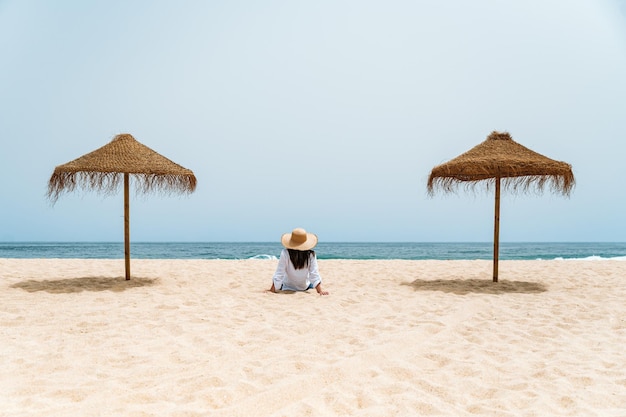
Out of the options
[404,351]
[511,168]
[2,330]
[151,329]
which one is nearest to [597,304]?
[511,168]

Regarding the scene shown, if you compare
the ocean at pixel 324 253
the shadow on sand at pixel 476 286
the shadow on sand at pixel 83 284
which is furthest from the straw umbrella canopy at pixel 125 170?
the ocean at pixel 324 253

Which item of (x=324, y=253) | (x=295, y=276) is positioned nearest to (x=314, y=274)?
A: (x=295, y=276)

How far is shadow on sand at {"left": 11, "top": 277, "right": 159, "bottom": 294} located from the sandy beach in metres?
0.08

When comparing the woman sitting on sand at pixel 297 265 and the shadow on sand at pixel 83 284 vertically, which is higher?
the woman sitting on sand at pixel 297 265

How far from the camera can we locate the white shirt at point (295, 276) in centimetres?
632

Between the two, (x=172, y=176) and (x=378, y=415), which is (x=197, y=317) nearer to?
(x=378, y=415)

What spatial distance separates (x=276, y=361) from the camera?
3.34 meters

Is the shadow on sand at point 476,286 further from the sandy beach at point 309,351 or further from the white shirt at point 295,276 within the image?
the white shirt at point 295,276

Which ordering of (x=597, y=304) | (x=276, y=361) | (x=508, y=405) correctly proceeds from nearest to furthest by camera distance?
(x=508, y=405) → (x=276, y=361) → (x=597, y=304)

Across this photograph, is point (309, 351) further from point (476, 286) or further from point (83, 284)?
point (83, 284)

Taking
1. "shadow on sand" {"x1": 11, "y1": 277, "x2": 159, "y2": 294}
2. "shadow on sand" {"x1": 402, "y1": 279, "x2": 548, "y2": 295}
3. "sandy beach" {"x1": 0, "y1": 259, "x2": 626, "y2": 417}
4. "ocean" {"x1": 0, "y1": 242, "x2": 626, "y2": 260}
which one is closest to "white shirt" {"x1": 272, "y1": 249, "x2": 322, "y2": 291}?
"sandy beach" {"x1": 0, "y1": 259, "x2": 626, "y2": 417}

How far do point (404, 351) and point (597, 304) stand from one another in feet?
11.5

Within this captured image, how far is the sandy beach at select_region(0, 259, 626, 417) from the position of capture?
8.64ft

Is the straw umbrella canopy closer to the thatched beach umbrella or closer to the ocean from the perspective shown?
the thatched beach umbrella
